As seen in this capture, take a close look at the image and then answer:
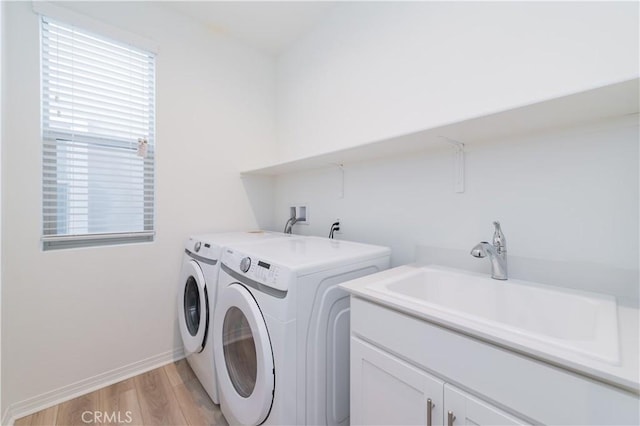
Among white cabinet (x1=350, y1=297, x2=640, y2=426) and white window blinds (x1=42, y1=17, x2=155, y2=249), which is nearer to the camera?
white cabinet (x1=350, y1=297, x2=640, y2=426)

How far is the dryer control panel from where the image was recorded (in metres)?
0.99

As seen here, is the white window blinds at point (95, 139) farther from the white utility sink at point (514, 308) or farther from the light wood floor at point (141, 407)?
the white utility sink at point (514, 308)

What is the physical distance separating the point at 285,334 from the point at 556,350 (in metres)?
0.78

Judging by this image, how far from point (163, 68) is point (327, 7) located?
4.32ft

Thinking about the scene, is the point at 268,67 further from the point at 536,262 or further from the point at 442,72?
the point at 536,262

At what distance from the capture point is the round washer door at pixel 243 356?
1.01 m

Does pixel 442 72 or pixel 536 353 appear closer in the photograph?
pixel 536 353

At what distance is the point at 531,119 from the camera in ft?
3.13

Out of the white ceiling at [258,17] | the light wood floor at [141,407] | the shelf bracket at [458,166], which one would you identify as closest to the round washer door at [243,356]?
the light wood floor at [141,407]

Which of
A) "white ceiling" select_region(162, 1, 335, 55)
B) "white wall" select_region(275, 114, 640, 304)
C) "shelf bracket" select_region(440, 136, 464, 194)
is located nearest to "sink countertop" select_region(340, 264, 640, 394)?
"white wall" select_region(275, 114, 640, 304)

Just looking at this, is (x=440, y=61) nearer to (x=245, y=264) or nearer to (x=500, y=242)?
(x=500, y=242)

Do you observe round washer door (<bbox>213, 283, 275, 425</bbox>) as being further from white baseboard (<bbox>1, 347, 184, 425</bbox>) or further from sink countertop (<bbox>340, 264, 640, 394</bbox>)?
white baseboard (<bbox>1, 347, 184, 425</bbox>)

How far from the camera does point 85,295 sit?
1.62 m

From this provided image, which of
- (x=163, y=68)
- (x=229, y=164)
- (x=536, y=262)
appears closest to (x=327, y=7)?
(x=163, y=68)
